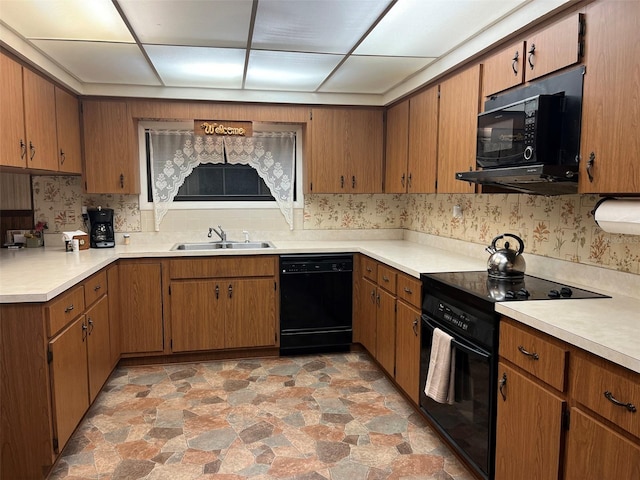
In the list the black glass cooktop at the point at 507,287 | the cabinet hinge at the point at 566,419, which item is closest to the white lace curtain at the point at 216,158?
the black glass cooktop at the point at 507,287

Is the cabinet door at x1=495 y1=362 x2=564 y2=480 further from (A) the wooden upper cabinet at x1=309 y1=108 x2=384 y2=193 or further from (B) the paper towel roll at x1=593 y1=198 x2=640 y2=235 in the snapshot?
(A) the wooden upper cabinet at x1=309 y1=108 x2=384 y2=193

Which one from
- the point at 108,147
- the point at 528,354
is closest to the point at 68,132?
the point at 108,147

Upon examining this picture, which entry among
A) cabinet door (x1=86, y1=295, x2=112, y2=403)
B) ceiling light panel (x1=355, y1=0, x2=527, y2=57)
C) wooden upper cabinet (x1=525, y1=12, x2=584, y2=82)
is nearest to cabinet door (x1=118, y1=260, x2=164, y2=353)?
cabinet door (x1=86, y1=295, x2=112, y2=403)

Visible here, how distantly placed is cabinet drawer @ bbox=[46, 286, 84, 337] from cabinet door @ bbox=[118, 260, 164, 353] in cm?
93

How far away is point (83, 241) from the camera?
3.64 metres

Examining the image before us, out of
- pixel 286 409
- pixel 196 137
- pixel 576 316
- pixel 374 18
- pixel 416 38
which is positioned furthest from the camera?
pixel 196 137

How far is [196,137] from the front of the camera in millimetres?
4164

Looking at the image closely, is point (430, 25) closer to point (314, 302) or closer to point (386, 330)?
point (386, 330)

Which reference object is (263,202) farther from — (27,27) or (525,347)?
(525,347)

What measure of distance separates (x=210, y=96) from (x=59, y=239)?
1.82m

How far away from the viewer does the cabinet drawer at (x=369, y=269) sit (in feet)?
11.5

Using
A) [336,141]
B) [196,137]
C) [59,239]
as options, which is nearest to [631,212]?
[336,141]

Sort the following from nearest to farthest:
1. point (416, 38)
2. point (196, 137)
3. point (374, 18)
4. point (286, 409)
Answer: point (374, 18), point (416, 38), point (286, 409), point (196, 137)

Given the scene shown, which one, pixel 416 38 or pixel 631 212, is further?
pixel 416 38
